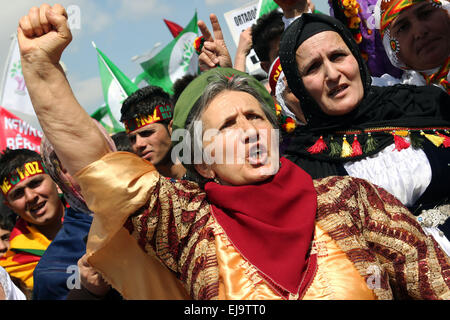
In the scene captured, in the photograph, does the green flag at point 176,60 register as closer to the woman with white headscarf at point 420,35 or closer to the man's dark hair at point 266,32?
the man's dark hair at point 266,32

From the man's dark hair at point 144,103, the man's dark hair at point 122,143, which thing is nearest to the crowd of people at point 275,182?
the man's dark hair at point 144,103

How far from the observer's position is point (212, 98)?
2162mm

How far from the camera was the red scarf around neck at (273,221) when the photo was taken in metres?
1.89

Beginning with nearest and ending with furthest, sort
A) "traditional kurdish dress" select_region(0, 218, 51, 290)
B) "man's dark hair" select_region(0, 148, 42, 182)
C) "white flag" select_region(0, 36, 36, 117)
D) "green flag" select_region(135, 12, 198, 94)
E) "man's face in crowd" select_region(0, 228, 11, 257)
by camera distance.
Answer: "traditional kurdish dress" select_region(0, 218, 51, 290), "man's dark hair" select_region(0, 148, 42, 182), "man's face in crowd" select_region(0, 228, 11, 257), "white flag" select_region(0, 36, 36, 117), "green flag" select_region(135, 12, 198, 94)

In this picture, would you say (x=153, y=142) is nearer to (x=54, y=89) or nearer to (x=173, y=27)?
(x=54, y=89)

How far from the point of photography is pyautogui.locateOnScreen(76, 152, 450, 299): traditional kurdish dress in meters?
1.86

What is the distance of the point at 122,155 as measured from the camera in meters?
1.90

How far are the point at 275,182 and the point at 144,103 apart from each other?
3218 millimetres

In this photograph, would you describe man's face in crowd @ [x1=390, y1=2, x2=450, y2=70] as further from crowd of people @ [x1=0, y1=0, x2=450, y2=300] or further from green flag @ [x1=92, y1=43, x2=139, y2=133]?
green flag @ [x1=92, y1=43, x2=139, y2=133]

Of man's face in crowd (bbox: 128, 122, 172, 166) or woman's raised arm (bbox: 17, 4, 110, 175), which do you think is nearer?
woman's raised arm (bbox: 17, 4, 110, 175)

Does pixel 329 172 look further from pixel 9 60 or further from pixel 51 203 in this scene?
pixel 9 60

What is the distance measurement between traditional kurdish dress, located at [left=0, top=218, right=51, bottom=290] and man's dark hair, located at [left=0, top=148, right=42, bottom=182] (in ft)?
1.75

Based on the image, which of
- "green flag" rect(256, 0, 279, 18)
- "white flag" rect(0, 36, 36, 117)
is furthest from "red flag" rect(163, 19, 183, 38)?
"green flag" rect(256, 0, 279, 18)
